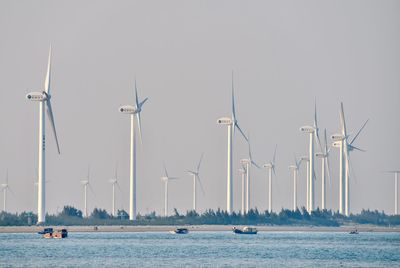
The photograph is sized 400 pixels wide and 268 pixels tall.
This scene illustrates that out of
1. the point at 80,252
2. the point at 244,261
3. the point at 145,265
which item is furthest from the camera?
the point at 80,252

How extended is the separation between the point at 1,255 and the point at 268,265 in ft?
113

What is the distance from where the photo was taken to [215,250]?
652ft

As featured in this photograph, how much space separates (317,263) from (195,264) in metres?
16.0

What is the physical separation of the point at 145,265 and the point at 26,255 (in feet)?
75.7

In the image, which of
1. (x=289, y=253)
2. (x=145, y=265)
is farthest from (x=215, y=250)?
(x=145, y=265)

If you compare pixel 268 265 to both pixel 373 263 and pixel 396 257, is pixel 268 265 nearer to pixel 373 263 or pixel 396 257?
pixel 373 263

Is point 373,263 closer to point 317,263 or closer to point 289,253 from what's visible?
point 317,263

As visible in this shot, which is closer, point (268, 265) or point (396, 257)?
point (268, 265)

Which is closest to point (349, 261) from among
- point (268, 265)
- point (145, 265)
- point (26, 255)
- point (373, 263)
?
point (373, 263)

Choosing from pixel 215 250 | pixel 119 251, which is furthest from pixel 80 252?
pixel 215 250

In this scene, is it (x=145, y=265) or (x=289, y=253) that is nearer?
(x=145, y=265)

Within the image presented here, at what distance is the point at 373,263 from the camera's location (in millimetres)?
174625

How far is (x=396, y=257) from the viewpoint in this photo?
621 feet

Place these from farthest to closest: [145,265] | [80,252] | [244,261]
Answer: [80,252]
[244,261]
[145,265]
